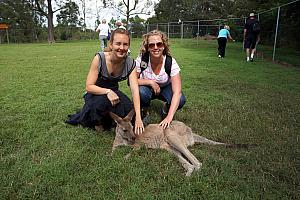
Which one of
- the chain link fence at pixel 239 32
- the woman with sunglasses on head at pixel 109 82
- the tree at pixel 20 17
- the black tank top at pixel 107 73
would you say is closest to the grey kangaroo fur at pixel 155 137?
the woman with sunglasses on head at pixel 109 82

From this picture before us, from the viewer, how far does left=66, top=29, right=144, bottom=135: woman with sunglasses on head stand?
3.59 metres

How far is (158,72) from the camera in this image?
421 cm

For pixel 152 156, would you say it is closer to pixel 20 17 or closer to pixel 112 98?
pixel 112 98

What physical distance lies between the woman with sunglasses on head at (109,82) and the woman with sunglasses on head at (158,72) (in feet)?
0.97

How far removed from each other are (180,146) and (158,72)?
1.42m

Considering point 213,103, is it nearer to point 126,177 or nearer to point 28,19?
point 126,177

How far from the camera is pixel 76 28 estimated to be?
3981 cm

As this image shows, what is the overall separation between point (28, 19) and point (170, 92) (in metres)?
42.9

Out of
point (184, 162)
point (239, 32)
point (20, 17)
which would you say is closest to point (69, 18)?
point (20, 17)

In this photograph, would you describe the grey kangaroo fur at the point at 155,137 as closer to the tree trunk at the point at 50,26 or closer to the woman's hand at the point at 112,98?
the woman's hand at the point at 112,98

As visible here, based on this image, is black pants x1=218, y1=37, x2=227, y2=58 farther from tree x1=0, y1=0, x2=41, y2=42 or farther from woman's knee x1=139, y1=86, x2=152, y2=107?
tree x1=0, y1=0, x2=41, y2=42

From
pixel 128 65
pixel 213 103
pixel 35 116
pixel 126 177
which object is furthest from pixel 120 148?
pixel 213 103

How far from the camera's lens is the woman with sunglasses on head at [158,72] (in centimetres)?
381

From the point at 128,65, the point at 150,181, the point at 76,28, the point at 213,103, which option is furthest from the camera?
the point at 76,28
